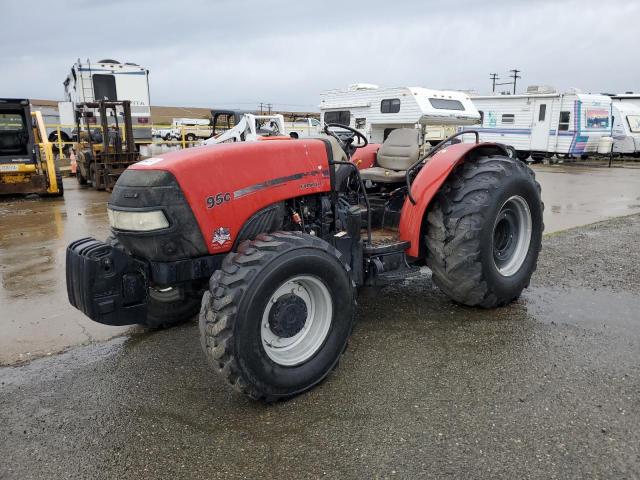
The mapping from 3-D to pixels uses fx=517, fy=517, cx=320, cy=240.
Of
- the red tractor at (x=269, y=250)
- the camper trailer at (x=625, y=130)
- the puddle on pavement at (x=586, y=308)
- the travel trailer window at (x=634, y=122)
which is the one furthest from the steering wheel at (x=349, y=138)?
the travel trailer window at (x=634, y=122)

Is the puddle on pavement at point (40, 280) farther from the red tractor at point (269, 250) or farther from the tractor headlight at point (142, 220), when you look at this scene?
the tractor headlight at point (142, 220)

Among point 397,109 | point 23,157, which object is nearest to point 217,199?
point 23,157

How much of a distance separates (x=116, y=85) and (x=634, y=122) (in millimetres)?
22038

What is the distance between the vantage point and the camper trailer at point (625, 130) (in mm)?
23031

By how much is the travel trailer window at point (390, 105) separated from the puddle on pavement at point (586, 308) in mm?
13332

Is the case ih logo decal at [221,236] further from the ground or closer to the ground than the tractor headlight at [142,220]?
closer to the ground

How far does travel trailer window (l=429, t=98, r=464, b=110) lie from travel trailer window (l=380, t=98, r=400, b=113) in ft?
3.57

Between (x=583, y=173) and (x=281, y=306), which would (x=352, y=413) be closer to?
(x=281, y=306)

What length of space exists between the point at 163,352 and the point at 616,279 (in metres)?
4.34

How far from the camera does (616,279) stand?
5.13m

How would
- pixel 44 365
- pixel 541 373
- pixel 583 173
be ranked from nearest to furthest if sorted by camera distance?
pixel 541 373
pixel 44 365
pixel 583 173

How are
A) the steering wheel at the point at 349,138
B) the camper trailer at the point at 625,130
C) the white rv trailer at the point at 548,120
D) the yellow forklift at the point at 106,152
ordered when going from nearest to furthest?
the steering wheel at the point at 349,138 → the yellow forklift at the point at 106,152 → the white rv trailer at the point at 548,120 → the camper trailer at the point at 625,130

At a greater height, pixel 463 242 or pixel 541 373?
pixel 463 242

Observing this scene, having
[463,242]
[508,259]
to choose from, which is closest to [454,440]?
[463,242]
